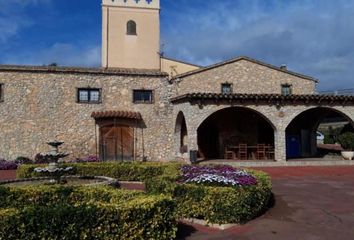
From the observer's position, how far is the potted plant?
2289cm

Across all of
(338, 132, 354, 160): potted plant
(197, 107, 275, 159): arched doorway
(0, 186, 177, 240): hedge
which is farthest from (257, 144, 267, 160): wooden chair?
(0, 186, 177, 240): hedge

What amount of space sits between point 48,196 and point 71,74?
1521 centimetres

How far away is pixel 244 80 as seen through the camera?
24.6 metres

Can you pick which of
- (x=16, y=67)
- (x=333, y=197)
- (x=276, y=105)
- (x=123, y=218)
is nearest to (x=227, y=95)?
(x=276, y=105)

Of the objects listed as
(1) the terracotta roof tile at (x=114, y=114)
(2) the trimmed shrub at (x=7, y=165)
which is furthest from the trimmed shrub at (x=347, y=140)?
(2) the trimmed shrub at (x=7, y=165)

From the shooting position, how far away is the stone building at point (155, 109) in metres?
21.6

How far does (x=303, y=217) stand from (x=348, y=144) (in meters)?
16.2

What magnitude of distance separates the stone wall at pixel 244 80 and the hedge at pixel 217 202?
50.4 feet

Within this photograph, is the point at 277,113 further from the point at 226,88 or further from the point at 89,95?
the point at 89,95

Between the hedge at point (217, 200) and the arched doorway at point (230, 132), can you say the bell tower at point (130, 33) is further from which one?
the hedge at point (217, 200)

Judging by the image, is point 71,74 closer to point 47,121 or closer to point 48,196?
point 47,121

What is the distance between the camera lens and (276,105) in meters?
22.0

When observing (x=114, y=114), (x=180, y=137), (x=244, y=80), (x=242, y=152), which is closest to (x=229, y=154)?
(x=242, y=152)

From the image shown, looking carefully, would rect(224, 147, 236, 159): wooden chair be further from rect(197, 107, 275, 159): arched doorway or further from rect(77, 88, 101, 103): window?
rect(77, 88, 101, 103): window
